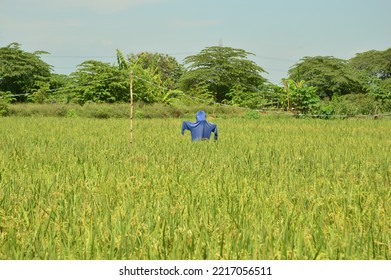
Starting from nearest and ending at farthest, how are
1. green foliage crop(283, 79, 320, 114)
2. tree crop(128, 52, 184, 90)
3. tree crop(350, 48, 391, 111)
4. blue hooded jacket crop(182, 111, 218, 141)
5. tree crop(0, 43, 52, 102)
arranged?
blue hooded jacket crop(182, 111, 218, 141) → green foliage crop(283, 79, 320, 114) → tree crop(0, 43, 52, 102) → tree crop(350, 48, 391, 111) → tree crop(128, 52, 184, 90)

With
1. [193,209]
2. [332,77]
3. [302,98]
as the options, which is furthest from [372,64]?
[193,209]

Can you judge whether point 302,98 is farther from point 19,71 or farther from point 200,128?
point 19,71

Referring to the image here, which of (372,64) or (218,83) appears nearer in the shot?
(218,83)

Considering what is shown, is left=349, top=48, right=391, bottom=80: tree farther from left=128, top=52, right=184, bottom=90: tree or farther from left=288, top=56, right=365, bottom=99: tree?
left=128, top=52, right=184, bottom=90: tree

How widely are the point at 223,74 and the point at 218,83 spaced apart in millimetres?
1202

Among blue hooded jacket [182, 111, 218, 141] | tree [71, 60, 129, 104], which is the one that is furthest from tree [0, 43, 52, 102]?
blue hooded jacket [182, 111, 218, 141]

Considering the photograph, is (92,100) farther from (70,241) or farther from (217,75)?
(70,241)

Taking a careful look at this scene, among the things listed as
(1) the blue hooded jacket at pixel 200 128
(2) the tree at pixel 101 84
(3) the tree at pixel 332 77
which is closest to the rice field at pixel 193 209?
(1) the blue hooded jacket at pixel 200 128

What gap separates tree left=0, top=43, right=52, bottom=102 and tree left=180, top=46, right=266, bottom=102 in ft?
34.9

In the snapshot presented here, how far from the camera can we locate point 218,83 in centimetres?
3734

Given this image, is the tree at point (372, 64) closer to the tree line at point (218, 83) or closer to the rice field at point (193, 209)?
the tree line at point (218, 83)

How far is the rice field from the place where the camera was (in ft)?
8.36

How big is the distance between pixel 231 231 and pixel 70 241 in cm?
88

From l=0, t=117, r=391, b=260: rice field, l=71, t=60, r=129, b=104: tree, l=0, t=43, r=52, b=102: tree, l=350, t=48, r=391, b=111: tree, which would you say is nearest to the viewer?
l=0, t=117, r=391, b=260: rice field
